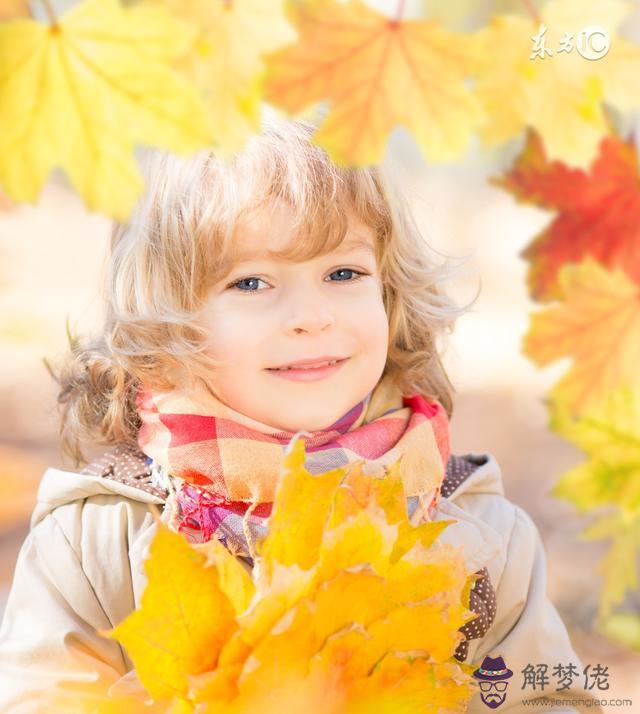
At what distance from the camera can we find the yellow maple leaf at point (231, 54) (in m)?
0.66

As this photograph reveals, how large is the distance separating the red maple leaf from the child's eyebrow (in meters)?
0.33

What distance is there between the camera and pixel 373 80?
691 mm

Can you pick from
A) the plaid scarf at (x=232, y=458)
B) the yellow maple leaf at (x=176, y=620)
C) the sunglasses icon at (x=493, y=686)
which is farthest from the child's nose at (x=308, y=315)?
the sunglasses icon at (x=493, y=686)

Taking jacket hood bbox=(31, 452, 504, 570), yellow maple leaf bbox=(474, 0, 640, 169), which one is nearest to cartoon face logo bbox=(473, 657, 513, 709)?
jacket hood bbox=(31, 452, 504, 570)

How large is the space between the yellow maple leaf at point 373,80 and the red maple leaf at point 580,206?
191 millimetres

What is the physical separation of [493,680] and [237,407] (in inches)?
20.6

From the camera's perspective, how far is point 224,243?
3.85 feet

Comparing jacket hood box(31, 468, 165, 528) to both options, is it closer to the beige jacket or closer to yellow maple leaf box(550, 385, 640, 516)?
the beige jacket

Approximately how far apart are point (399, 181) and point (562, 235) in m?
0.52

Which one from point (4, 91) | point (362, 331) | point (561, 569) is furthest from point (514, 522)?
point (561, 569)

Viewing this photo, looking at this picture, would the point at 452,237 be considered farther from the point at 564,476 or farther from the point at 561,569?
the point at 564,476

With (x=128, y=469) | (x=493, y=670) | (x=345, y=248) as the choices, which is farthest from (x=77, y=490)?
(x=493, y=670)

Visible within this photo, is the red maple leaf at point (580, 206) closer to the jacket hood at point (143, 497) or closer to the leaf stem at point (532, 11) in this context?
the leaf stem at point (532, 11)

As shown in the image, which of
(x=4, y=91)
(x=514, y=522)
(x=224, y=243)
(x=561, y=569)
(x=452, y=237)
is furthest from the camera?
(x=452, y=237)
